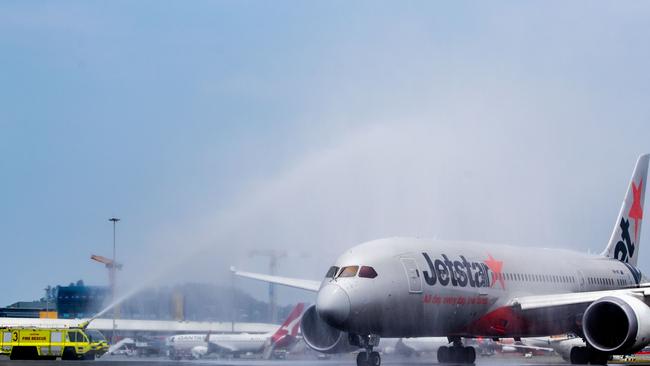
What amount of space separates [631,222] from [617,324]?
20208 mm

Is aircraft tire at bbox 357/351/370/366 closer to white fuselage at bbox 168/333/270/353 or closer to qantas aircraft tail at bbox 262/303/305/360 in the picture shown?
qantas aircraft tail at bbox 262/303/305/360

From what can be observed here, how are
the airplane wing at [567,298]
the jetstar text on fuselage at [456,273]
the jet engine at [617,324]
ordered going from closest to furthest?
the jet engine at [617,324] < the jetstar text on fuselage at [456,273] < the airplane wing at [567,298]

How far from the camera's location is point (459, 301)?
130 feet

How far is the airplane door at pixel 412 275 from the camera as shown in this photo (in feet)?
123

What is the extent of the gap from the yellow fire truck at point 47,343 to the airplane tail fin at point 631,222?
30.4m

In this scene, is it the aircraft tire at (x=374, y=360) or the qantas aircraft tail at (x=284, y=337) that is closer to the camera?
the aircraft tire at (x=374, y=360)

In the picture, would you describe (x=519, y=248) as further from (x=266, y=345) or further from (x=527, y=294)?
(x=266, y=345)

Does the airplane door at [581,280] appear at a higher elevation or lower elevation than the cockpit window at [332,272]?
lower

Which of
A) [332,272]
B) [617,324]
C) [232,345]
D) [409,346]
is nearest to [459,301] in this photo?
[332,272]

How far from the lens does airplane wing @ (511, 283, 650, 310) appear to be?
40125mm

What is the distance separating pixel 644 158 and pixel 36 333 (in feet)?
122

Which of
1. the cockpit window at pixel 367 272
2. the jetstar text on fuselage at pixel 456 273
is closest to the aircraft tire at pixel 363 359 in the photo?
the cockpit window at pixel 367 272

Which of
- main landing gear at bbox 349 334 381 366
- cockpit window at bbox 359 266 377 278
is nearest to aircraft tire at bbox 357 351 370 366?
main landing gear at bbox 349 334 381 366

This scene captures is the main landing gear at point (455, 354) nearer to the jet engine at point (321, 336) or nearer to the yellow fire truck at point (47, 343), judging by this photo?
the jet engine at point (321, 336)
